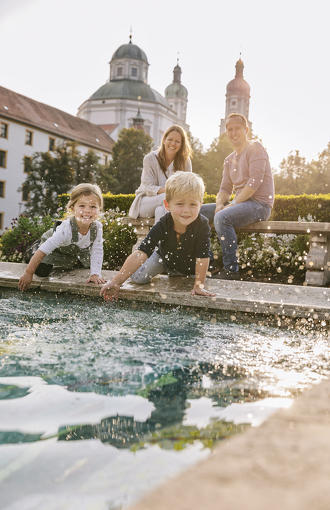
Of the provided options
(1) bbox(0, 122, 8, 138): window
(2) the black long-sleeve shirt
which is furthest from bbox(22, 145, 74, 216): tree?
(2) the black long-sleeve shirt

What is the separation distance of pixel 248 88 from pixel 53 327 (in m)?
101

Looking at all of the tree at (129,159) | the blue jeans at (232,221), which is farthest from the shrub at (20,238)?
the tree at (129,159)

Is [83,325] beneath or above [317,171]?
beneath

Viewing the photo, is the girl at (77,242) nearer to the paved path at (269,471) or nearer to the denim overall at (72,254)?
the denim overall at (72,254)

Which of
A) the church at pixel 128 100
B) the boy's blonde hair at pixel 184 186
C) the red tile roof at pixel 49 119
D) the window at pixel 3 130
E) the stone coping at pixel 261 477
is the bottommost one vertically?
the stone coping at pixel 261 477

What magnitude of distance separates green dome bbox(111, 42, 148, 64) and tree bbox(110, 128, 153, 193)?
138 ft

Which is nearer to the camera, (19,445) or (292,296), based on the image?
(19,445)

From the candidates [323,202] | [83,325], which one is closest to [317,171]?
[323,202]

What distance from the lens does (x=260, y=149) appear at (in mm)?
5062

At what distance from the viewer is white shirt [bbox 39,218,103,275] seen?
13.8ft

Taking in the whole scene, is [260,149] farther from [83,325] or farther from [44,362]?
[44,362]

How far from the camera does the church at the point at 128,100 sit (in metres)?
72.2

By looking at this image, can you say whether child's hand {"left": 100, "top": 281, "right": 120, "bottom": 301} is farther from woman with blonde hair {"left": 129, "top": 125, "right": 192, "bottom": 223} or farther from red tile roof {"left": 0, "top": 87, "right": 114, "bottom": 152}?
red tile roof {"left": 0, "top": 87, "right": 114, "bottom": 152}

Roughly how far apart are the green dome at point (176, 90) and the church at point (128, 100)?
2417 centimetres
